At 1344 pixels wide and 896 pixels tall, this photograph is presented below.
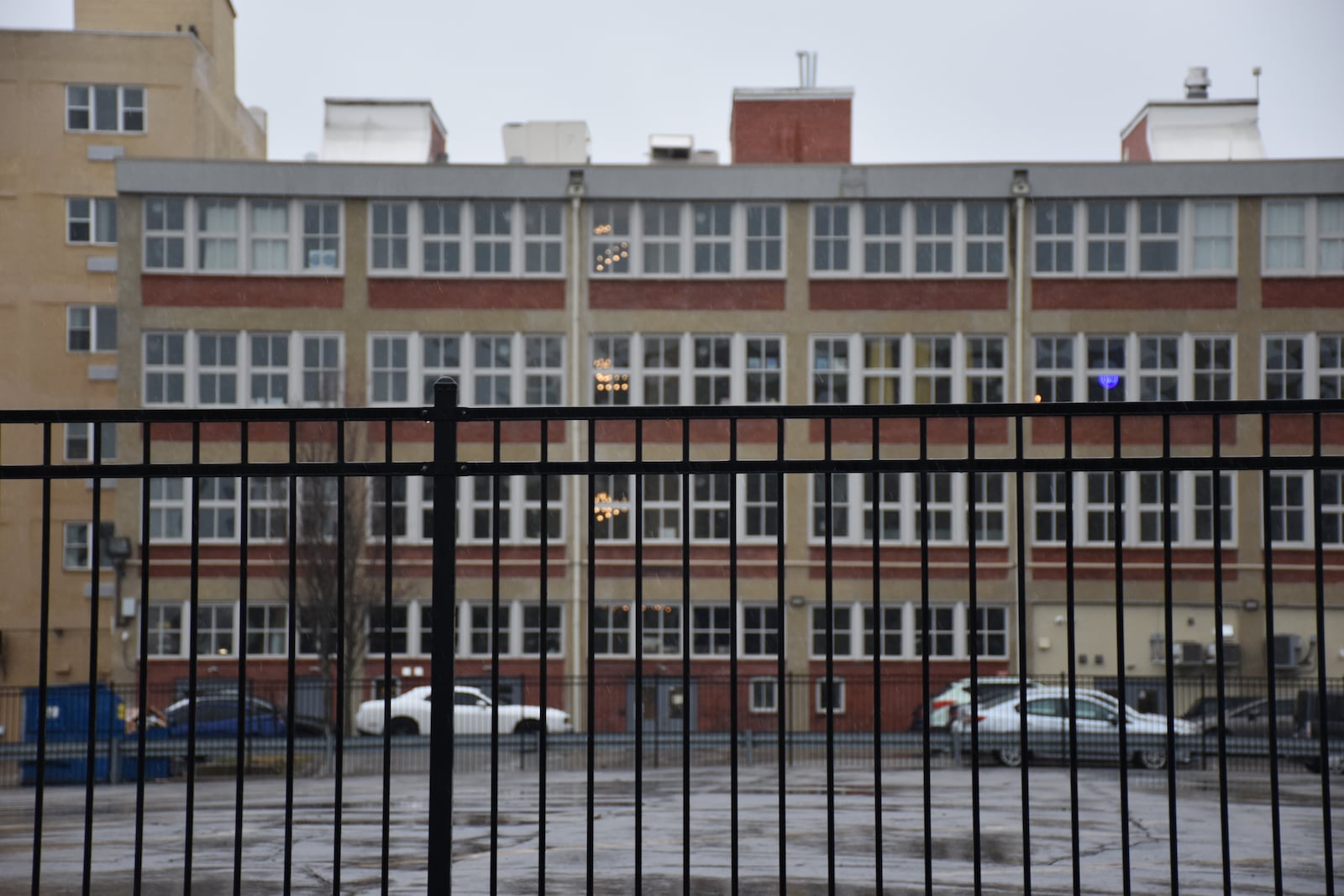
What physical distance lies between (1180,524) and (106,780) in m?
27.5

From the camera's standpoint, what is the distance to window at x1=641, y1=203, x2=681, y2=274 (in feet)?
125

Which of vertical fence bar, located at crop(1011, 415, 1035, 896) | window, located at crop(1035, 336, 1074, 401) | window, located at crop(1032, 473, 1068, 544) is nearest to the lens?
vertical fence bar, located at crop(1011, 415, 1035, 896)

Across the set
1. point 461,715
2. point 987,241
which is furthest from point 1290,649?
point 461,715

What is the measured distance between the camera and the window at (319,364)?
122 ft

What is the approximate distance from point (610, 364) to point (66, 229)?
17.8 m

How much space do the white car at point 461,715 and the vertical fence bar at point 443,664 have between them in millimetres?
24509

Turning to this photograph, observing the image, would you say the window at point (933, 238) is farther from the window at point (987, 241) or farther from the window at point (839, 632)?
the window at point (839, 632)

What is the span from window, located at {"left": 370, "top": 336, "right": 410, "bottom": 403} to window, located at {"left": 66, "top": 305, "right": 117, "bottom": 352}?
9767 millimetres

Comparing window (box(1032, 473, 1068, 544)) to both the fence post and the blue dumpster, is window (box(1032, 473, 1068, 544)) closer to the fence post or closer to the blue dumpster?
the blue dumpster

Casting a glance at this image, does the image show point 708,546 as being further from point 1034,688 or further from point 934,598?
point 1034,688

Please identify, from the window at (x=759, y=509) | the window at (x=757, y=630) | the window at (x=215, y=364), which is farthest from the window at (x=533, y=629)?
the window at (x=215, y=364)

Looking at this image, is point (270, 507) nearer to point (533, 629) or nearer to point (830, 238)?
point (533, 629)

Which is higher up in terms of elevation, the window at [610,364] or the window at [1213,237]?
the window at [1213,237]

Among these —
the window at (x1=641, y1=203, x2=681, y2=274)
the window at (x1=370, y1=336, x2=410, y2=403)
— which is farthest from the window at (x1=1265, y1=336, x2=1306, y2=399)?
the window at (x1=370, y1=336, x2=410, y2=403)
